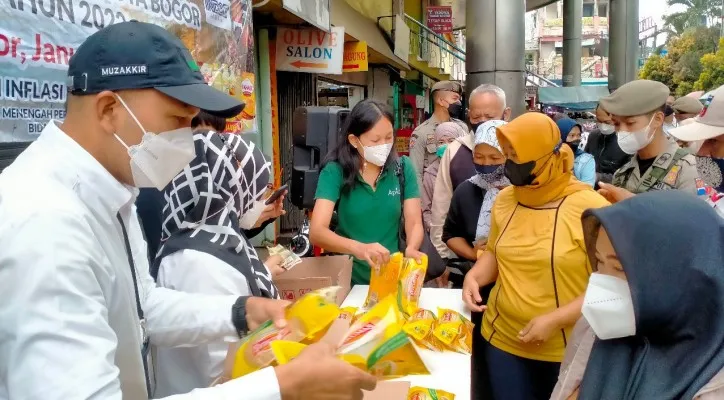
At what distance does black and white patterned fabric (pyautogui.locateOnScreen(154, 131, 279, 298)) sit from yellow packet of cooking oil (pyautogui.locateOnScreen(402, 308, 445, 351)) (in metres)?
0.61

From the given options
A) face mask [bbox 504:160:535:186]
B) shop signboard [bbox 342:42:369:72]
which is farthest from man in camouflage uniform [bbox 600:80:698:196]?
shop signboard [bbox 342:42:369:72]

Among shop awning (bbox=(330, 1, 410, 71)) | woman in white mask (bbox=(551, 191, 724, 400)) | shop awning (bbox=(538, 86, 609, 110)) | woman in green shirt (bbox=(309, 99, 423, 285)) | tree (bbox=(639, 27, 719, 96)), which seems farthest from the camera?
tree (bbox=(639, 27, 719, 96))

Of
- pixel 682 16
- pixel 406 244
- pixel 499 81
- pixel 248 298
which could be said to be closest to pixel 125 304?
pixel 248 298

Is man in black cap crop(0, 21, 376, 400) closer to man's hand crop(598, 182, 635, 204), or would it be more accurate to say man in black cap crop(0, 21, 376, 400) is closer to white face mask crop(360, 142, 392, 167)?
white face mask crop(360, 142, 392, 167)

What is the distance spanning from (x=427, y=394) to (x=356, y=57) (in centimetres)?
715

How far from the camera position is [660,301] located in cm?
135

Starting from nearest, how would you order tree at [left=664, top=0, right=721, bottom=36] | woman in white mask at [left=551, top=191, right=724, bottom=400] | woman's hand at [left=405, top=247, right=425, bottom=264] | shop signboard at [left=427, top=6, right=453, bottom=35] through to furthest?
woman in white mask at [left=551, top=191, right=724, bottom=400]
woman's hand at [left=405, top=247, right=425, bottom=264]
shop signboard at [left=427, top=6, right=453, bottom=35]
tree at [left=664, top=0, right=721, bottom=36]

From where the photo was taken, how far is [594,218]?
1585 millimetres

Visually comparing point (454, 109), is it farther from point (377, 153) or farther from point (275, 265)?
point (275, 265)

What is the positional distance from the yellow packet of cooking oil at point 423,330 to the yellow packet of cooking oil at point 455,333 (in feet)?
0.08

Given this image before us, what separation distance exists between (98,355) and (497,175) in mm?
2410

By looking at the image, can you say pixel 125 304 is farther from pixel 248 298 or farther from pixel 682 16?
pixel 682 16

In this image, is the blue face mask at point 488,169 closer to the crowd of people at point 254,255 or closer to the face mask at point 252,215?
the crowd of people at point 254,255

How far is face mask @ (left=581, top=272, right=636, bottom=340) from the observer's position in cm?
146
